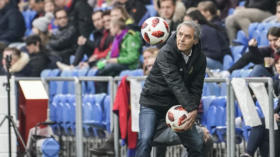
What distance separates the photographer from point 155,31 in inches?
400

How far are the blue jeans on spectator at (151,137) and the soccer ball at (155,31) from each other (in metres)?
1.05

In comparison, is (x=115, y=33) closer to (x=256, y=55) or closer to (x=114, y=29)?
(x=114, y=29)

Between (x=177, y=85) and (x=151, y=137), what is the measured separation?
0.82 meters

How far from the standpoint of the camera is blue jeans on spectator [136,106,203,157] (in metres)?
9.46

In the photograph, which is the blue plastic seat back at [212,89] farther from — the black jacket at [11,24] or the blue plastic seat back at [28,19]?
the blue plastic seat back at [28,19]

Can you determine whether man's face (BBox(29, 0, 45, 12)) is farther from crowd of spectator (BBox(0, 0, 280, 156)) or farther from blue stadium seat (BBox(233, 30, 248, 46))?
blue stadium seat (BBox(233, 30, 248, 46))

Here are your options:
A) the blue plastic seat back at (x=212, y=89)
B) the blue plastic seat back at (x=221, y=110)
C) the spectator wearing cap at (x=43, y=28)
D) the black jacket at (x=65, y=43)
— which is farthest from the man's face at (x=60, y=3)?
the blue plastic seat back at (x=221, y=110)

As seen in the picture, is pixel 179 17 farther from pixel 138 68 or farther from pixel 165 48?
pixel 165 48

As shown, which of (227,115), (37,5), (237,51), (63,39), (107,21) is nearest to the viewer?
(227,115)

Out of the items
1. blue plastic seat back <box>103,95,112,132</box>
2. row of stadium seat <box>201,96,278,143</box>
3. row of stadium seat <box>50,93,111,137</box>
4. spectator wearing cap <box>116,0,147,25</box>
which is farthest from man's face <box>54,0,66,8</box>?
row of stadium seat <box>201,96,278,143</box>

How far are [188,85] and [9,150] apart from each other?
2.79 m

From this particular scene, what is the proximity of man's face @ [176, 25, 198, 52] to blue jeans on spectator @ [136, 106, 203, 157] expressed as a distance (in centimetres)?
92

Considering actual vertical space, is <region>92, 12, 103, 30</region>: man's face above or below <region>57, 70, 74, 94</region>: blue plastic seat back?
above

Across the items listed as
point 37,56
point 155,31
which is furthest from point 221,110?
point 37,56
